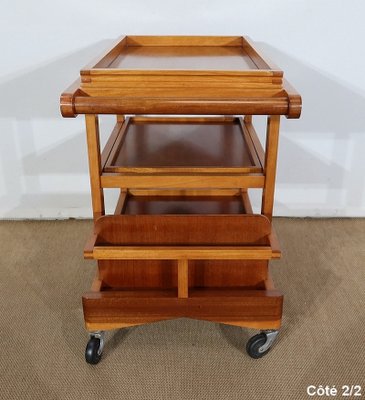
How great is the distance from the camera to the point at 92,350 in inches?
44.3

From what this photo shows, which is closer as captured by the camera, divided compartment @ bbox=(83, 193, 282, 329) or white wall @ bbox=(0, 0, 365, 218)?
divided compartment @ bbox=(83, 193, 282, 329)

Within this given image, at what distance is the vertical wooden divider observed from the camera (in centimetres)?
105

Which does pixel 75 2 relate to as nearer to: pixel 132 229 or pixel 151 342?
pixel 132 229

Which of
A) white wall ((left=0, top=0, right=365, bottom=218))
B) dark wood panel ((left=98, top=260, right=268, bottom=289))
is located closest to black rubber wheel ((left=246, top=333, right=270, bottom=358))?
dark wood panel ((left=98, top=260, right=268, bottom=289))

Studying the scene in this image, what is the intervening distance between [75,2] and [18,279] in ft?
2.74

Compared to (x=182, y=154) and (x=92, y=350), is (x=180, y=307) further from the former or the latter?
(x=182, y=154)

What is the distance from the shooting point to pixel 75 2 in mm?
1524

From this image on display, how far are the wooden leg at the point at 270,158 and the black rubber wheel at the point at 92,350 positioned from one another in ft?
1.55

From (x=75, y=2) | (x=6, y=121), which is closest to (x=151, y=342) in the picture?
(x=6, y=121)

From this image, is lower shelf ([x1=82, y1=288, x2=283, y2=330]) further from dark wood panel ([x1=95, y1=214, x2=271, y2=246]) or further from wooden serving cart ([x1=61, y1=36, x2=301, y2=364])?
dark wood panel ([x1=95, y1=214, x2=271, y2=246])

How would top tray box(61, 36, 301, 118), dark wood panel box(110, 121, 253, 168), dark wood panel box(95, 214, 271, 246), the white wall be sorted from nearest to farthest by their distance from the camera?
top tray box(61, 36, 301, 118)
dark wood panel box(95, 214, 271, 246)
dark wood panel box(110, 121, 253, 168)
the white wall

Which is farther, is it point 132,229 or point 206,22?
point 206,22

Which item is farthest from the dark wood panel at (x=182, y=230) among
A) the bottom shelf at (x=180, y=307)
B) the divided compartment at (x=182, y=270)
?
the bottom shelf at (x=180, y=307)

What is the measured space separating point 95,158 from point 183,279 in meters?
0.31
